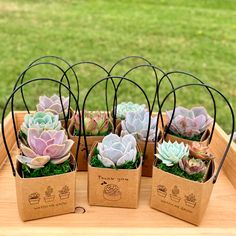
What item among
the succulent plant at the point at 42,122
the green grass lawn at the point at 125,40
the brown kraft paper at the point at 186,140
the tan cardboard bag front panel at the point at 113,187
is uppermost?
the succulent plant at the point at 42,122

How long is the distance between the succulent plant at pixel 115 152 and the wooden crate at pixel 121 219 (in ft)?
0.38

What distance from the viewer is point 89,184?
844 millimetres

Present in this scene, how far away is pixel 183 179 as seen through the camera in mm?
793

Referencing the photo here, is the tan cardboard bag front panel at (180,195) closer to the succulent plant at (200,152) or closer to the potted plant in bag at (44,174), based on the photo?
the succulent plant at (200,152)

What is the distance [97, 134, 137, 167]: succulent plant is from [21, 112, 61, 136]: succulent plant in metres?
0.13

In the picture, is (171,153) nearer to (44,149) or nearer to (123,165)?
(123,165)

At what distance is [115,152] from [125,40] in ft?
8.42

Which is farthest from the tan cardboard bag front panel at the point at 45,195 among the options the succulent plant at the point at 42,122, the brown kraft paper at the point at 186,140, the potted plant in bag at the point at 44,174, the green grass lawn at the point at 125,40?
the green grass lawn at the point at 125,40

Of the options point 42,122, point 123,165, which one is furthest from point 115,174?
point 42,122

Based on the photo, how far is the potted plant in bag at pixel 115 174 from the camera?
0.82m

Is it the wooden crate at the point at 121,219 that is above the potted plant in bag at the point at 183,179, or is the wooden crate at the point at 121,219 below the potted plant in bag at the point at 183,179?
below

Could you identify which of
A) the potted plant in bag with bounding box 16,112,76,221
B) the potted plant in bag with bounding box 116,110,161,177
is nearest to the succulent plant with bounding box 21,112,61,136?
the potted plant in bag with bounding box 16,112,76,221

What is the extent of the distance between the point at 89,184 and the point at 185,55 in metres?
2.35

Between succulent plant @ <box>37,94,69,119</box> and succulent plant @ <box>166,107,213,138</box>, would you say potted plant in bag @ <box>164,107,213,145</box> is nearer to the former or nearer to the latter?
succulent plant @ <box>166,107,213,138</box>
